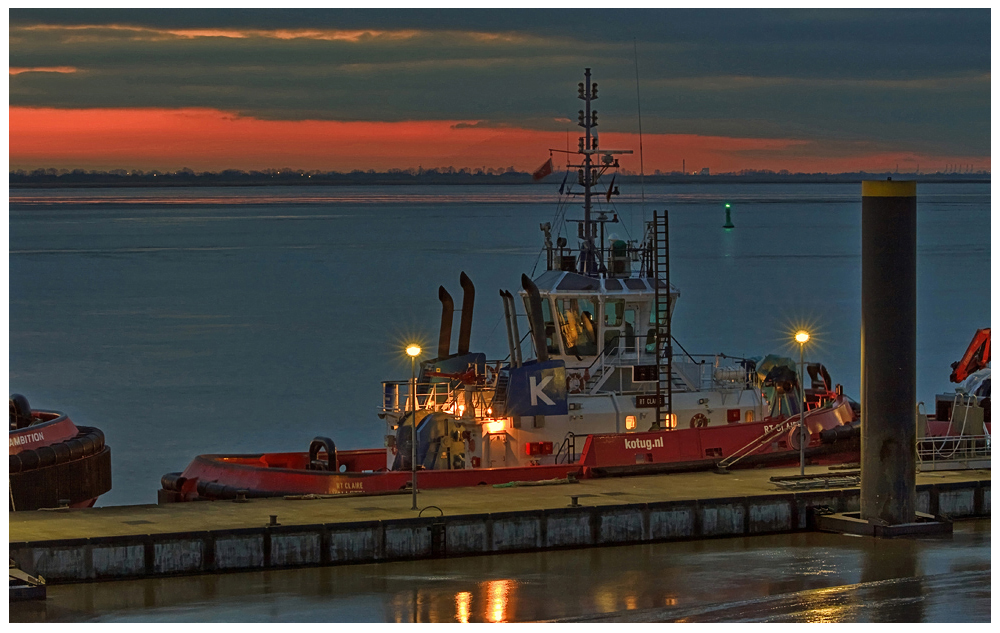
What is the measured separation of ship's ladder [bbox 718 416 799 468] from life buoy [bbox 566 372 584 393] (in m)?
2.72

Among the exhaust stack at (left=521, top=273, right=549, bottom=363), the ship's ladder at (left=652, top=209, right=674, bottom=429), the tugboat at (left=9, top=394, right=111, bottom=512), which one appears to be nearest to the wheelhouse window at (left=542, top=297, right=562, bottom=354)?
the exhaust stack at (left=521, top=273, right=549, bottom=363)

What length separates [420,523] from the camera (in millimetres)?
25484

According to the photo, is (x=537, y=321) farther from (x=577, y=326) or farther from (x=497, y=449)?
(x=497, y=449)

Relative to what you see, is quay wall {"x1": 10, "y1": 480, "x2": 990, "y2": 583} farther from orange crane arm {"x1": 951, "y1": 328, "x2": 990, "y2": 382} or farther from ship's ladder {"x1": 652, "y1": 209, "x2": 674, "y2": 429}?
orange crane arm {"x1": 951, "y1": 328, "x2": 990, "y2": 382}

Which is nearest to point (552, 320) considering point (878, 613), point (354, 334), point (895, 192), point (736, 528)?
point (736, 528)

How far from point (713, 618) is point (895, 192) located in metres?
6.84

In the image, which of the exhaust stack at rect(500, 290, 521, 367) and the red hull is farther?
the exhaust stack at rect(500, 290, 521, 367)

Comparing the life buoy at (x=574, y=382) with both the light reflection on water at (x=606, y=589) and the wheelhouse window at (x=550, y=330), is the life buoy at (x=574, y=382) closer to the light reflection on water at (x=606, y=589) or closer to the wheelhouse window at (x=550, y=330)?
the wheelhouse window at (x=550, y=330)

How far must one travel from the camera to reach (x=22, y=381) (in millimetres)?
62188

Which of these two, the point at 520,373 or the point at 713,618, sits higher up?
the point at 520,373

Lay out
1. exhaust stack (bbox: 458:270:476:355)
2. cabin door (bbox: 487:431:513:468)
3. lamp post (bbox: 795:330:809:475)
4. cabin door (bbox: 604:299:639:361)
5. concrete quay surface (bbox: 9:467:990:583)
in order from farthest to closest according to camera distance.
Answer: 1. exhaust stack (bbox: 458:270:476:355)
2. cabin door (bbox: 604:299:639:361)
3. cabin door (bbox: 487:431:513:468)
4. lamp post (bbox: 795:330:809:475)
5. concrete quay surface (bbox: 9:467:990:583)

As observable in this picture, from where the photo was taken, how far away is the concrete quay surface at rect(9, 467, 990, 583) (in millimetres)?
23906

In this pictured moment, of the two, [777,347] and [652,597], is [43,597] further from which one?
[777,347]

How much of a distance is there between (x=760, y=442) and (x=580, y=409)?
10.4ft
